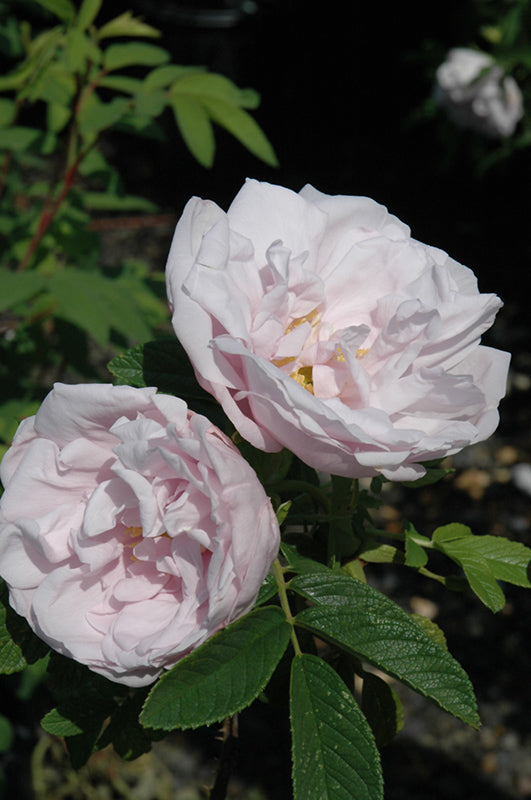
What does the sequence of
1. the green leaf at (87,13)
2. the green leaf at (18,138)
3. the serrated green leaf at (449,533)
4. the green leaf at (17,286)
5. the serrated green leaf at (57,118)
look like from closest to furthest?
1. the serrated green leaf at (449,533)
2. the green leaf at (17,286)
3. the green leaf at (87,13)
4. the green leaf at (18,138)
5. the serrated green leaf at (57,118)

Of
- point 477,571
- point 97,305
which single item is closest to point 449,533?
point 477,571

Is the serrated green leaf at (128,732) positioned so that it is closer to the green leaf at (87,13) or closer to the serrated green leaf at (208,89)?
the serrated green leaf at (208,89)

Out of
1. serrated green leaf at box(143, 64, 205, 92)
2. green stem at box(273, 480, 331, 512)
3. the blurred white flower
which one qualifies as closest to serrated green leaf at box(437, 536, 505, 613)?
green stem at box(273, 480, 331, 512)

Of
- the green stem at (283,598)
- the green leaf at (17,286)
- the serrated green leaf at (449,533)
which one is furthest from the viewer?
the green leaf at (17,286)

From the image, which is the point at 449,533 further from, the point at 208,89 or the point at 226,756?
the point at 208,89

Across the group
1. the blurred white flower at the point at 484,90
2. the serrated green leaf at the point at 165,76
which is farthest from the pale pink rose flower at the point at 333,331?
the blurred white flower at the point at 484,90

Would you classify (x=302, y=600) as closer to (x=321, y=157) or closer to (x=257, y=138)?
(x=257, y=138)

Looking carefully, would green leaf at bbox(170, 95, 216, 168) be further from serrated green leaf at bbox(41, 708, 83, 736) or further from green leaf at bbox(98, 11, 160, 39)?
serrated green leaf at bbox(41, 708, 83, 736)
